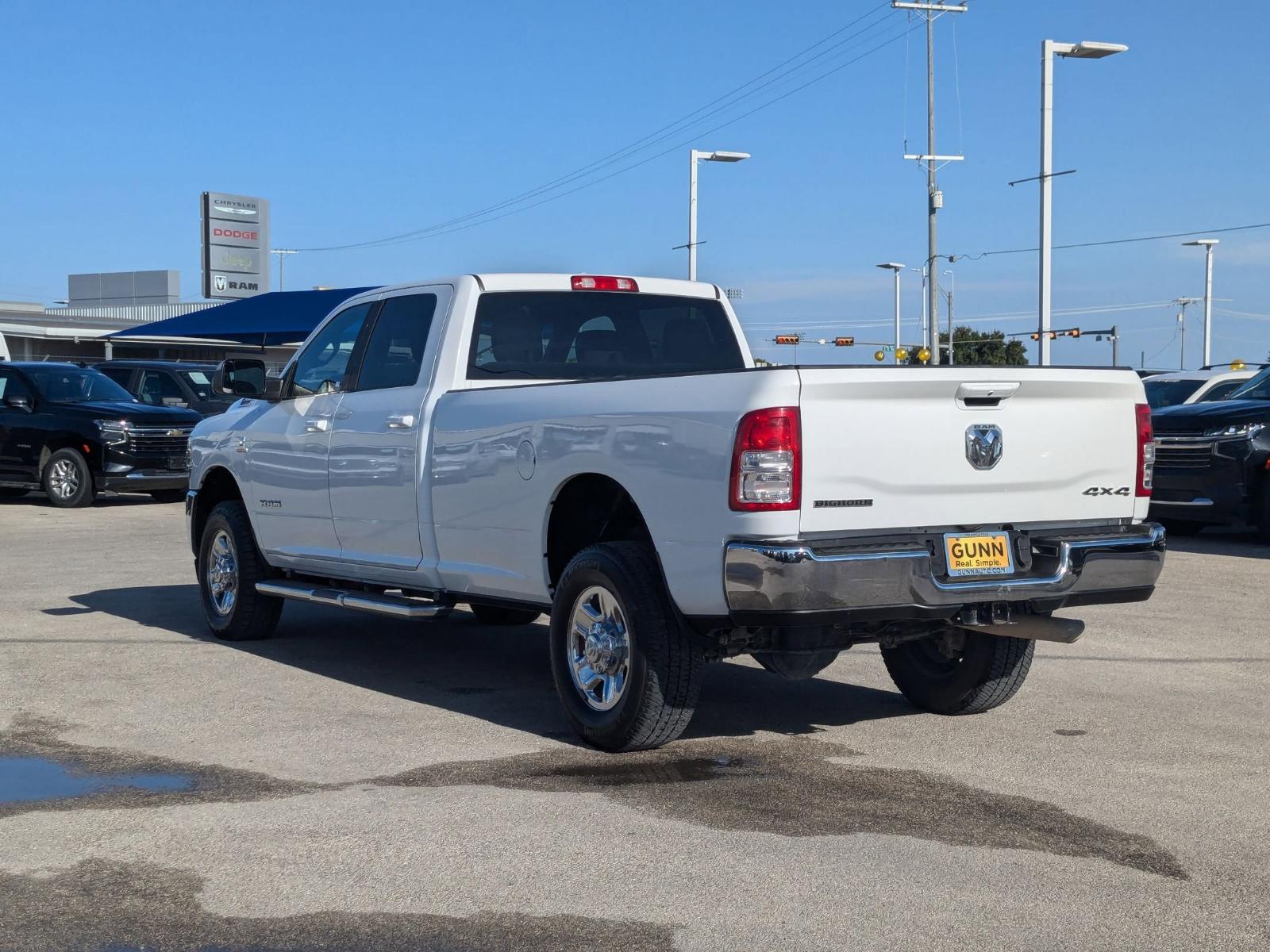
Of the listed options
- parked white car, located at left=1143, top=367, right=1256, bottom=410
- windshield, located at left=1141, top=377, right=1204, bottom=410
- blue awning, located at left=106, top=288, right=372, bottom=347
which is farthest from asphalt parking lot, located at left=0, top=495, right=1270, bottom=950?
blue awning, located at left=106, top=288, right=372, bottom=347

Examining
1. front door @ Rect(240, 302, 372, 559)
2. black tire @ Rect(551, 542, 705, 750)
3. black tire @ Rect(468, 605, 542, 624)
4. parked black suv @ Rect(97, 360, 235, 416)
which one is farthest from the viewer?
parked black suv @ Rect(97, 360, 235, 416)

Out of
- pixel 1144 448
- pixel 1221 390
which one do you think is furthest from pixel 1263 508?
pixel 1144 448

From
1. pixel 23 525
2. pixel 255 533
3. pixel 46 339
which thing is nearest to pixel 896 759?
pixel 255 533

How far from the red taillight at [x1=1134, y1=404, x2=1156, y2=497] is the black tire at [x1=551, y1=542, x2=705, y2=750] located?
201cm

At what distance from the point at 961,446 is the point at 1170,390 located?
52.1ft

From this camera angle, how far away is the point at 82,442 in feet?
68.2

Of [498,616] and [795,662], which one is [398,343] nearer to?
[498,616]

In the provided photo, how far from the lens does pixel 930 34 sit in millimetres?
50531

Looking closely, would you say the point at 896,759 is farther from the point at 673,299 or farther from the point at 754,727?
the point at 673,299

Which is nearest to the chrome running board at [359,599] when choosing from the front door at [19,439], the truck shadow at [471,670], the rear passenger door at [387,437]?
the rear passenger door at [387,437]

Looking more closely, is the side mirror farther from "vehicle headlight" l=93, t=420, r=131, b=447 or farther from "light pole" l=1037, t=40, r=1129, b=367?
"light pole" l=1037, t=40, r=1129, b=367

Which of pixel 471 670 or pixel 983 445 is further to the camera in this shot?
pixel 471 670

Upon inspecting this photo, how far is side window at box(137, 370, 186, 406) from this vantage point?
81.5 feet

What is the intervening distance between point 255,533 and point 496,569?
2.77 m
